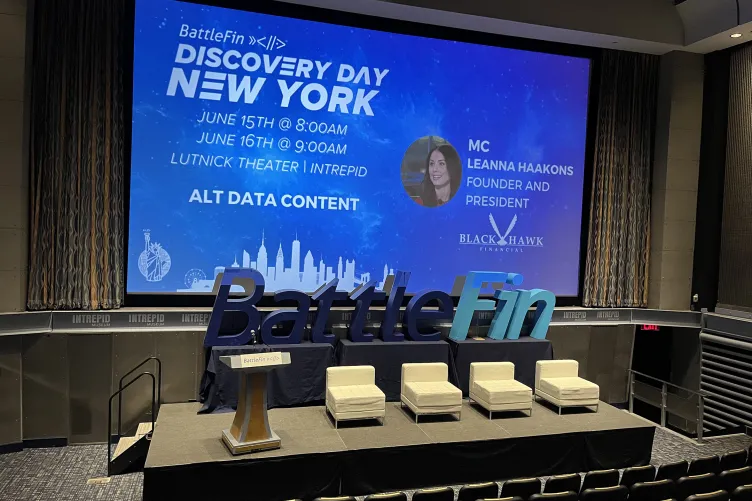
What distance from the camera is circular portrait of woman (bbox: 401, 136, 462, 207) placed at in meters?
9.67

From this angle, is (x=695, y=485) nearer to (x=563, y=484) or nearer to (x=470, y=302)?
(x=563, y=484)

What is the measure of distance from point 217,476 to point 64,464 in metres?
2.33

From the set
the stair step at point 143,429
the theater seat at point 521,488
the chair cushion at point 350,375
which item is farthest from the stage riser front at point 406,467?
the theater seat at point 521,488

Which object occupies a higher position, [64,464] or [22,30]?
[22,30]

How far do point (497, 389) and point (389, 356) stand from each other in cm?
162

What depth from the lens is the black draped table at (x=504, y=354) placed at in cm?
920

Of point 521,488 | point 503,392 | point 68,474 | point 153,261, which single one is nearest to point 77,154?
point 153,261

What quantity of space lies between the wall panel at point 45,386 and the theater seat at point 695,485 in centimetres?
723

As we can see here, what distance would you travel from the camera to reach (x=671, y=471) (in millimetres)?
5859

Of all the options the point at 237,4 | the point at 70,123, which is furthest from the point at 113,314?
the point at 237,4

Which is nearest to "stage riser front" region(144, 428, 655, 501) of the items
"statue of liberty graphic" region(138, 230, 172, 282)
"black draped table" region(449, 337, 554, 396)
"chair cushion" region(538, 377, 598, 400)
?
"chair cushion" region(538, 377, 598, 400)

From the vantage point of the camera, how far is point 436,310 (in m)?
9.35

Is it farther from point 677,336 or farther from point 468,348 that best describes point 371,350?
point 677,336

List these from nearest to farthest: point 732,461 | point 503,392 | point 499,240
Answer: point 732,461 → point 503,392 → point 499,240
